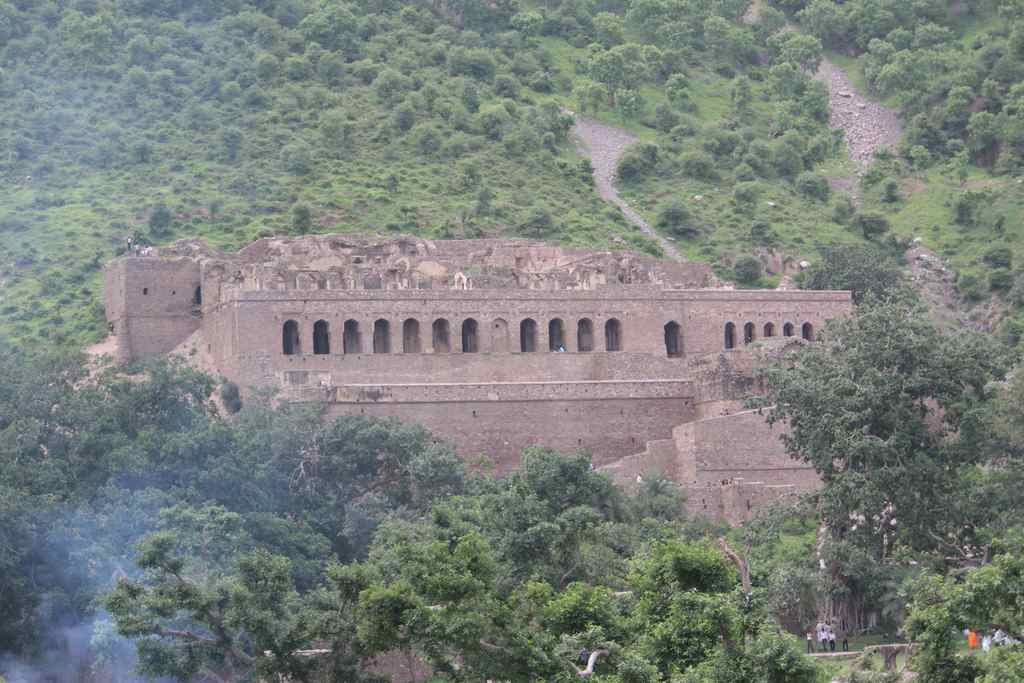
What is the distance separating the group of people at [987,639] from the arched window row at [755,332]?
2551cm

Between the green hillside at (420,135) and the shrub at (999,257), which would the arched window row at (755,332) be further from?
the shrub at (999,257)

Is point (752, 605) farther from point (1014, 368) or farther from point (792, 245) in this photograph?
point (792, 245)

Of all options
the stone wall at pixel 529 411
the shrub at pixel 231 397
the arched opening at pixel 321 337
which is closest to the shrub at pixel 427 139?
the arched opening at pixel 321 337

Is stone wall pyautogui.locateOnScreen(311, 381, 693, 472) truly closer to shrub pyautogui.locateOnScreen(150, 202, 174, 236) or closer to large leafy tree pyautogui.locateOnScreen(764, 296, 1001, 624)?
large leafy tree pyautogui.locateOnScreen(764, 296, 1001, 624)

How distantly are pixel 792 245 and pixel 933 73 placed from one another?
23.9 metres

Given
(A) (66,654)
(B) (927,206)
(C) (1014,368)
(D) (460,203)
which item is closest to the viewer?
(A) (66,654)

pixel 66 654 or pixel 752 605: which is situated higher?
pixel 752 605

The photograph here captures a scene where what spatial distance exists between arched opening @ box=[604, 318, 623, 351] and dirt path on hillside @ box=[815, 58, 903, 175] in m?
34.9

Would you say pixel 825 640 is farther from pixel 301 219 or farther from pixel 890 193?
pixel 890 193

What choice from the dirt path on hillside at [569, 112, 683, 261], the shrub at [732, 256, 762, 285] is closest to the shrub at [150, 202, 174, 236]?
the dirt path on hillside at [569, 112, 683, 261]

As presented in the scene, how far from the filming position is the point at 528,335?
69875 millimetres

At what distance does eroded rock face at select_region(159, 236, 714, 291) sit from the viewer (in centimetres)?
6969

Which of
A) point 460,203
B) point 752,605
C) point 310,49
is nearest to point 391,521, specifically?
point 752,605

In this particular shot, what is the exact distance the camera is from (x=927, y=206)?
95625mm
